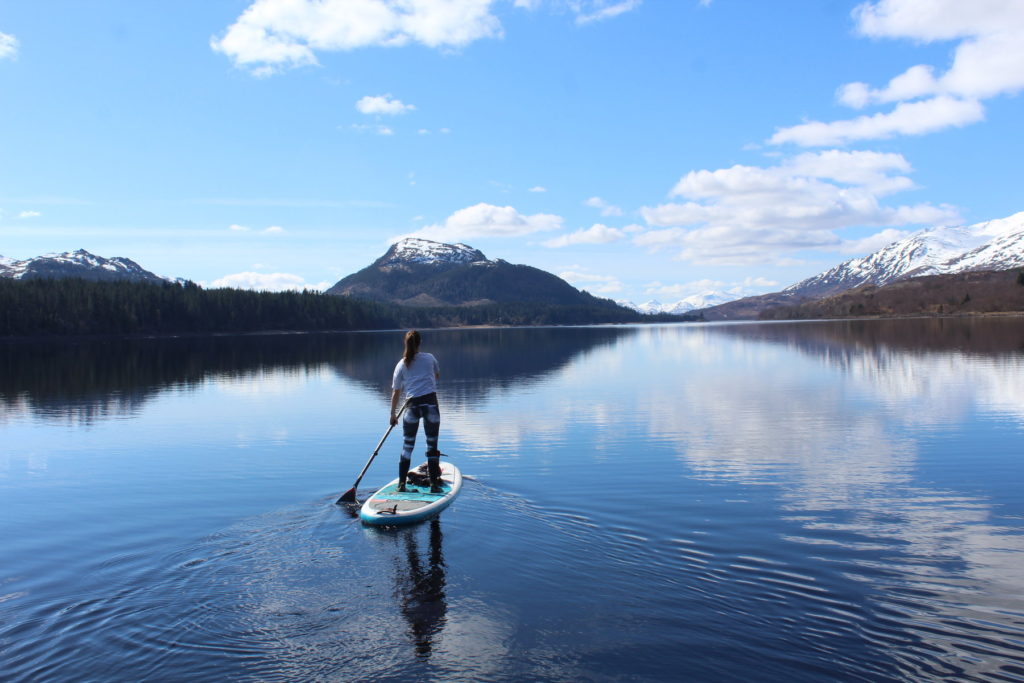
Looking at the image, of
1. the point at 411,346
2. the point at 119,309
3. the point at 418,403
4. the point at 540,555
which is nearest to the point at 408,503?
the point at 418,403

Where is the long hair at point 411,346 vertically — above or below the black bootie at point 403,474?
above

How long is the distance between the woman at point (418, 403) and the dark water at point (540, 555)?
1.53 meters

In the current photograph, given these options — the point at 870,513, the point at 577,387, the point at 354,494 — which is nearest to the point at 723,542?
the point at 870,513

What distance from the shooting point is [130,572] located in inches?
465

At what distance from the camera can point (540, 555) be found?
39.8 ft

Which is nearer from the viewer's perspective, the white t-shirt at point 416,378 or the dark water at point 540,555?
the dark water at point 540,555

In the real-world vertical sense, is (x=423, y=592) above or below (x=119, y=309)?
below

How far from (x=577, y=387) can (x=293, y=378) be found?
25.2 metres

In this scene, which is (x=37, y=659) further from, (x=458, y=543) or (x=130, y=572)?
(x=458, y=543)

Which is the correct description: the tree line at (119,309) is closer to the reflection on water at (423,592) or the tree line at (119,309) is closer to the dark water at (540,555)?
the dark water at (540,555)

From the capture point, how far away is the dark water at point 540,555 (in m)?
8.42

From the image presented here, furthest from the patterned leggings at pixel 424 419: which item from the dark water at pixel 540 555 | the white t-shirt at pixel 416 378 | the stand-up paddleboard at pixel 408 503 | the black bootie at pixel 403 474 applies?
the dark water at pixel 540 555

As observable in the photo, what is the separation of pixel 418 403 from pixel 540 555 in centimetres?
554

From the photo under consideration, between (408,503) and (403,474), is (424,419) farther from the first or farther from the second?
(408,503)
